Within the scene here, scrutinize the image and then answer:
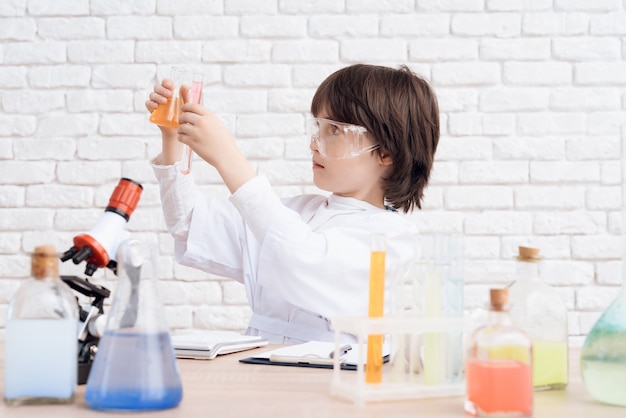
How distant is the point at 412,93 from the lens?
82.0 inches

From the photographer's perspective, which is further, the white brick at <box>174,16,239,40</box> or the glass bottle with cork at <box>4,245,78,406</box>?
the white brick at <box>174,16,239,40</box>

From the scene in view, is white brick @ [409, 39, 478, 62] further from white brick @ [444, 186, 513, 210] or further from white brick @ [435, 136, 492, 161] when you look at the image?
white brick @ [444, 186, 513, 210]

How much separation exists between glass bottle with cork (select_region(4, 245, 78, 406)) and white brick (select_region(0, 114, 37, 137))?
2.10 m

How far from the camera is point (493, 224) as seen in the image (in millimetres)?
2729

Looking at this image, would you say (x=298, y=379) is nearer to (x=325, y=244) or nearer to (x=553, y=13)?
(x=325, y=244)

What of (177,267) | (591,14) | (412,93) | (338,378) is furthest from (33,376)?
(591,14)

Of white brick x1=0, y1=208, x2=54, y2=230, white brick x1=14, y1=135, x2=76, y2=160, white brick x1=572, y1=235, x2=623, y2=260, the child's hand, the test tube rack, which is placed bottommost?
the test tube rack

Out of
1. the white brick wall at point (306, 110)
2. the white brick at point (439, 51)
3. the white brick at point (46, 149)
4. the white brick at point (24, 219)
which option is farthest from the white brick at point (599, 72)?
the white brick at point (24, 219)

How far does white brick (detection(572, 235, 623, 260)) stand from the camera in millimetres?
2729

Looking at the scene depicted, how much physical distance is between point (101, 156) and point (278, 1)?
81 centimetres

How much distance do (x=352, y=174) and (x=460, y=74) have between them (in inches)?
37.2

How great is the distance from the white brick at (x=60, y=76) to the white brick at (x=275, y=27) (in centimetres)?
58

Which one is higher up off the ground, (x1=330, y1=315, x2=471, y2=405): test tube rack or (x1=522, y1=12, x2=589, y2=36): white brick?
(x1=522, y1=12, x2=589, y2=36): white brick

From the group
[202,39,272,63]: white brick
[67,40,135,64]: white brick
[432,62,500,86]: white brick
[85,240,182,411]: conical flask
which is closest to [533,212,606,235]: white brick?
[432,62,500,86]: white brick
